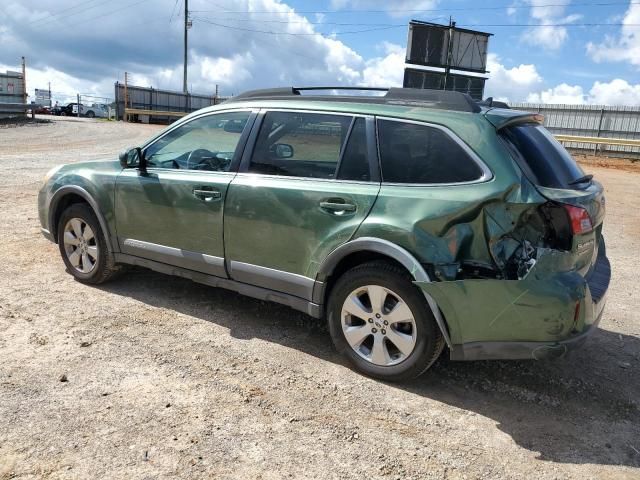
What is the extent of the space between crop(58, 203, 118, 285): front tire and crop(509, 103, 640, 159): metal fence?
26700mm

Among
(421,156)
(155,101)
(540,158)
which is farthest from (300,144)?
(155,101)

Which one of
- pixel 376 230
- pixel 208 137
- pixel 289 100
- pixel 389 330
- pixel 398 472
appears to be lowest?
pixel 398 472

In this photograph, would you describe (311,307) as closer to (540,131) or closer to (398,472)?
(398,472)

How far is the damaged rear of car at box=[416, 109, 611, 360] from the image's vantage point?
3148 mm

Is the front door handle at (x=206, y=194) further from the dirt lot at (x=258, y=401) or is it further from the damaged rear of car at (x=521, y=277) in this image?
the damaged rear of car at (x=521, y=277)

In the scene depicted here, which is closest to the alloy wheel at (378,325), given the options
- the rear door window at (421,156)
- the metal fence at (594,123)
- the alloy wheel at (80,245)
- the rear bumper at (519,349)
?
the rear bumper at (519,349)

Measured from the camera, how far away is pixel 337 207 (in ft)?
12.1

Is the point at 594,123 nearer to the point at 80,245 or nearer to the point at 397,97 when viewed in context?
the point at 397,97

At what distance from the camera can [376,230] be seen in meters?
3.50

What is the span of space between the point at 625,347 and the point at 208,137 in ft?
12.4

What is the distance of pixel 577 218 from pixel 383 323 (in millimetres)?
1328

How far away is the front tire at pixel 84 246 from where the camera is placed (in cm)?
507

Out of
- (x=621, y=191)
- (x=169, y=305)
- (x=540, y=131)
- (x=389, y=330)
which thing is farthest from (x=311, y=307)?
(x=621, y=191)

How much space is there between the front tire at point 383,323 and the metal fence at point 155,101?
33338 mm
